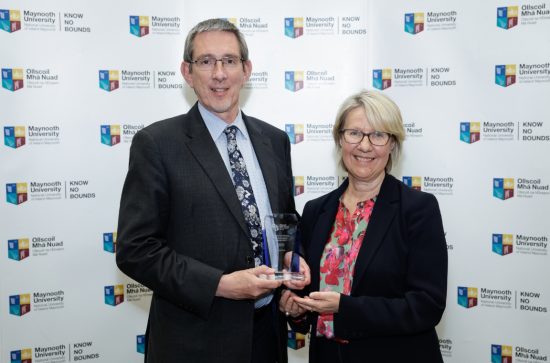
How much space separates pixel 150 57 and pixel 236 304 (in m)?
2.59

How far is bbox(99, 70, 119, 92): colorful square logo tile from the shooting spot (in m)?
4.04

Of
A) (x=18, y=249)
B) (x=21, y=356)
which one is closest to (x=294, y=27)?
(x=18, y=249)

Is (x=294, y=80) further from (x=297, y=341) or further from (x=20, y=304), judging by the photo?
(x=20, y=304)

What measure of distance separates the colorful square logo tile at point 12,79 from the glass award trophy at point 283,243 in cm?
266

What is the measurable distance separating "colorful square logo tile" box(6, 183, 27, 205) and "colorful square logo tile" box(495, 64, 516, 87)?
152 inches

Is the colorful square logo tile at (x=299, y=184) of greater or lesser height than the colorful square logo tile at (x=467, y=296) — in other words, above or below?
above

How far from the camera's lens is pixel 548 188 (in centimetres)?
389

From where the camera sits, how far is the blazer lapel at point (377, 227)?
2317 millimetres

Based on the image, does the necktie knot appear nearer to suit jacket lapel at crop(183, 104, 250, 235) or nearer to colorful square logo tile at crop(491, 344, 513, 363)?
suit jacket lapel at crop(183, 104, 250, 235)

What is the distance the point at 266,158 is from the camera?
105 inches

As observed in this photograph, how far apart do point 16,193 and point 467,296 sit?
147 inches

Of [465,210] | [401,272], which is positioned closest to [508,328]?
[465,210]

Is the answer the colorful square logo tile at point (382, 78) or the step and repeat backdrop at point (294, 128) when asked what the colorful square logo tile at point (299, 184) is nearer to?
the step and repeat backdrop at point (294, 128)

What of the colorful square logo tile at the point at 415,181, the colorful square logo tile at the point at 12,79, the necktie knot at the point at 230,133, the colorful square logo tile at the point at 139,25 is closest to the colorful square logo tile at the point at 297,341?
the colorful square logo tile at the point at 415,181
